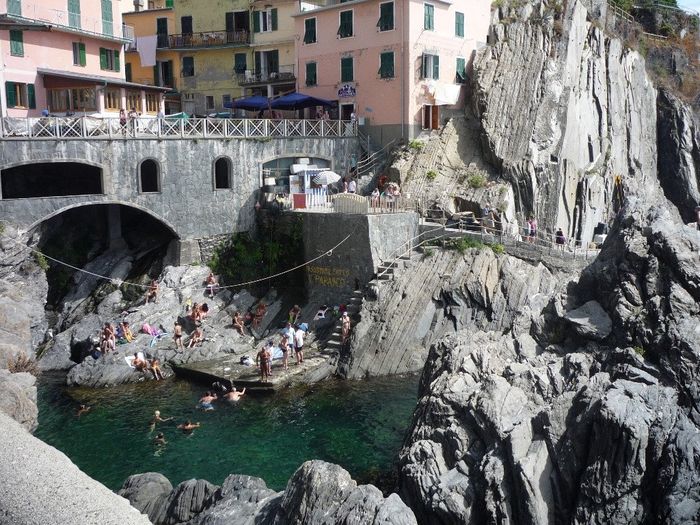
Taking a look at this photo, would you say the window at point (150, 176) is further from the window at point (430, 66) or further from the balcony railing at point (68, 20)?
the window at point (430, 66)

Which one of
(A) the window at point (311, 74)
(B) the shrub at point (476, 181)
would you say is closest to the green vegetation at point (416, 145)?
(B) the shrub at point (476, 181)

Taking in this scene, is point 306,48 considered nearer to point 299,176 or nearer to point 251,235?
point 299,176

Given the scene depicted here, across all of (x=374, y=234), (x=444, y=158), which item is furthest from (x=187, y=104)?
(x=374, y=234)

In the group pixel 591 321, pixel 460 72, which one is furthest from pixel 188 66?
pixel 591 321

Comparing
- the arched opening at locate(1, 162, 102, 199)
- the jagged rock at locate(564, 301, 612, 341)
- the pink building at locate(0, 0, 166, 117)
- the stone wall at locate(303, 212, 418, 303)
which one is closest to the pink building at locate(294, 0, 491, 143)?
the stone wall at locate(303, 212, 418, 303)

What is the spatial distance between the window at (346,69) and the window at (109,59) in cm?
1244

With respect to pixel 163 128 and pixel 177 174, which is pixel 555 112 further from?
pixel 163 128

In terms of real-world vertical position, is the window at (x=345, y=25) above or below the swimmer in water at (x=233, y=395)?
above

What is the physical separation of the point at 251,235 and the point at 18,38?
1447 cm

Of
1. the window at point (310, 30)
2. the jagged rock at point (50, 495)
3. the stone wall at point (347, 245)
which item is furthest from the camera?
the window at point (310, 30)

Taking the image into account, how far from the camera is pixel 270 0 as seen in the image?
51594 mm

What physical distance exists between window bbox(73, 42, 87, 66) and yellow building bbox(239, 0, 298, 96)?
12.0 meters

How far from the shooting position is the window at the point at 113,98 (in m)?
42.5

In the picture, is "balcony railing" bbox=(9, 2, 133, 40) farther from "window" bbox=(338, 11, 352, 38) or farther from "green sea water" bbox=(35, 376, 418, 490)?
"green sea water" bbox=(35, 376, 418, 490)
